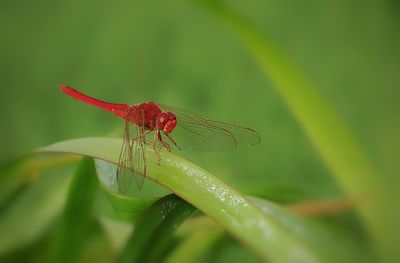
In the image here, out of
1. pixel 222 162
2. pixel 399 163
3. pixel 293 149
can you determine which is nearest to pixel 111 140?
pixel 222 162

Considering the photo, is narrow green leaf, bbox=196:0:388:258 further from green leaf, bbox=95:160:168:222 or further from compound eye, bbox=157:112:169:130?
green leaf, bbox=95:160:168:222

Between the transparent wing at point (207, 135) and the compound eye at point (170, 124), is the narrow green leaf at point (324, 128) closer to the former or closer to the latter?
the transparent wing at point (207, 135)

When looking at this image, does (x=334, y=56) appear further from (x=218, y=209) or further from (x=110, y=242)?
(x=218, y=209)

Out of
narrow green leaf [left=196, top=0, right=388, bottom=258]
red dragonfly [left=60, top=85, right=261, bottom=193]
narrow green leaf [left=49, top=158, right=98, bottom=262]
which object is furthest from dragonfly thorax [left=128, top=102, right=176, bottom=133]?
narrow green leaf [left=196, top=0, right=388, bottom=258]

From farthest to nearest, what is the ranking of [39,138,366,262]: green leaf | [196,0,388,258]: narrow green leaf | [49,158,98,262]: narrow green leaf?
[196,0,388,258]: narrow green leaf < [49,158,98,262]: narrow green leaf < [39,138,366,262]: green leaf

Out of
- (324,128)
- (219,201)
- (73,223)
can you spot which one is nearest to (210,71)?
(324,128)

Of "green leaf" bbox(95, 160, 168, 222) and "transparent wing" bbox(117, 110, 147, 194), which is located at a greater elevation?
"transparent wing" bbox(117, 110, 147, 194)
